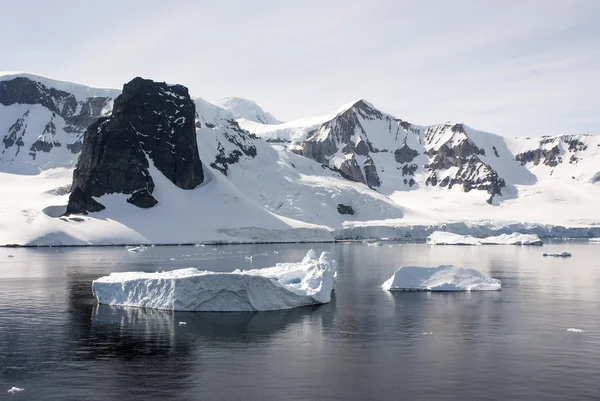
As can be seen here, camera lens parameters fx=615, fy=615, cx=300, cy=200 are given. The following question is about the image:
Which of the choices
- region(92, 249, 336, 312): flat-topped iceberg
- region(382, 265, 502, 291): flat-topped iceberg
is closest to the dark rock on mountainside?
region(382, 265, 502, 291): flat-topped iceberg

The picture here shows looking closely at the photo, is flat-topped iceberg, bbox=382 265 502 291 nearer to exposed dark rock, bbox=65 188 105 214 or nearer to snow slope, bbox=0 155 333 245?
snow slope, bbox=0 155 333 245

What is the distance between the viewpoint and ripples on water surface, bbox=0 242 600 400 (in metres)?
24.7

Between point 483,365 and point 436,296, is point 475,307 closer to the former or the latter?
point 436,296

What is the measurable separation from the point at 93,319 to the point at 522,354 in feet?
85.5

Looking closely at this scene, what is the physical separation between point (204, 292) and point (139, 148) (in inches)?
5155

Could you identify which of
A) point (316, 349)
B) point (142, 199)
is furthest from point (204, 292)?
point (142, 199)

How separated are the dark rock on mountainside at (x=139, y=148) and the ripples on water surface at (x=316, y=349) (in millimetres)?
105738

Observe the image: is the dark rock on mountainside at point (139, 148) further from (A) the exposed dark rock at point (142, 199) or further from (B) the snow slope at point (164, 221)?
(B) the snow slope at point (164, 221)

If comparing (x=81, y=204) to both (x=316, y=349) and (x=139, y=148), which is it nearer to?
(x=139, y=148)

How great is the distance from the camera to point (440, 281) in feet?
179

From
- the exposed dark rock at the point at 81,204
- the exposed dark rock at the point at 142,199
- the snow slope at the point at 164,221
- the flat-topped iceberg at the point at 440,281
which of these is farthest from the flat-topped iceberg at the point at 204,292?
the exposed dark rock at the point at 142,199

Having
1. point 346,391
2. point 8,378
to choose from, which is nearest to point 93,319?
point 8,378

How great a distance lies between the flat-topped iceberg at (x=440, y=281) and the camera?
54625 mm

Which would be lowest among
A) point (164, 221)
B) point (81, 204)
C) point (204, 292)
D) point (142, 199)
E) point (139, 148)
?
point (204, 292)
